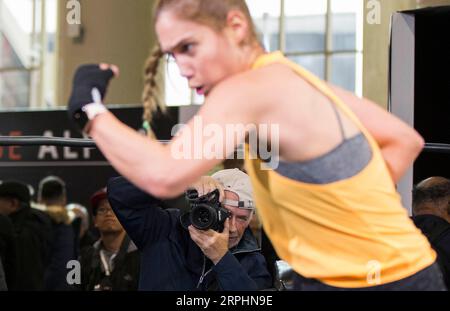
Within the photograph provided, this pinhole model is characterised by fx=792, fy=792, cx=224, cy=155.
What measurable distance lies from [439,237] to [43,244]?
7.19ft

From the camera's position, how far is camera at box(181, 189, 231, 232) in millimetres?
2070

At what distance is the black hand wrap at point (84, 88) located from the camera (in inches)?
47.5

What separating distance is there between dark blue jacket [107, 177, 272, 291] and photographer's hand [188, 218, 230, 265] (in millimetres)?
19

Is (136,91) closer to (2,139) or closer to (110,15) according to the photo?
(110,15)

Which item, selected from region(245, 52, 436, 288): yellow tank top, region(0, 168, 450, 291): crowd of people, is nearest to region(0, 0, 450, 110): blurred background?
region(0, 168, 450, 291): crowd of people

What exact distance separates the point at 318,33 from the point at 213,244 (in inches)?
243

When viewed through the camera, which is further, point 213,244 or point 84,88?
Result: point 213,244

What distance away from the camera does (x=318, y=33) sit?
802 centimetres

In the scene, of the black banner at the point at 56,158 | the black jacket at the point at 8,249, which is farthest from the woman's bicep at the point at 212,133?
the black banner at the point at 56,158

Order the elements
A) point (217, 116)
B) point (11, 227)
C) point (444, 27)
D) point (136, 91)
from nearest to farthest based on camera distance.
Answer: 1. point (217, 116)
2. point (444, 27)
3. point (11, 227)
4. point (136, 91)

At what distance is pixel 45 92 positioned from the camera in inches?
329

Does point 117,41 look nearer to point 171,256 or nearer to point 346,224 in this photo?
point 171,256

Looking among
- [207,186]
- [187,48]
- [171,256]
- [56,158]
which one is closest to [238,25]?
[187,48]
